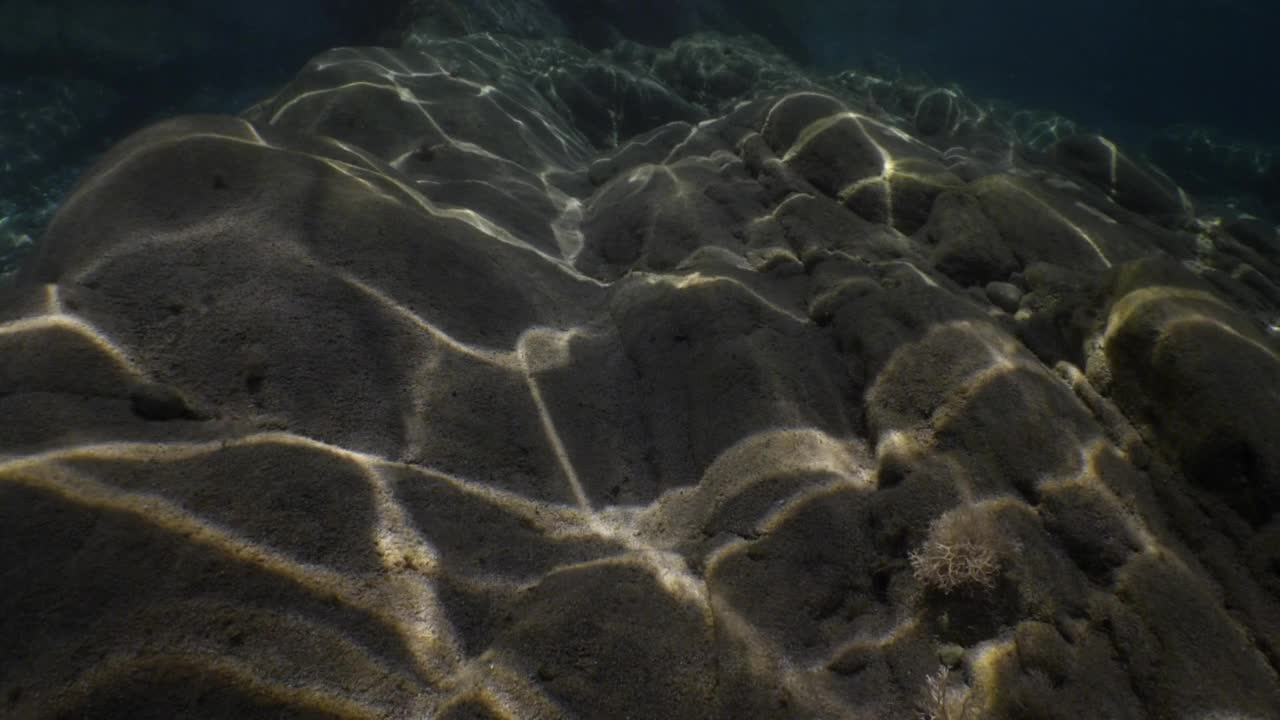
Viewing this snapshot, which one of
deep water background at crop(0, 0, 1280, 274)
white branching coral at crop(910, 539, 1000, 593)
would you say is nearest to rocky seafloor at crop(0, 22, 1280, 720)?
white branching coral at crop(910, 539, 1000, 593)

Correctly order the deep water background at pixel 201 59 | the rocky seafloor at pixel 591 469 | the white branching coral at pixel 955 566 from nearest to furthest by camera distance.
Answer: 1. the rocky seafloor at pixel 591 469
2. the white branching coral at pixel 955 566
3. the deep water background at pixel 201 59

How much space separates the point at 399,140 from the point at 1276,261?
351 inches

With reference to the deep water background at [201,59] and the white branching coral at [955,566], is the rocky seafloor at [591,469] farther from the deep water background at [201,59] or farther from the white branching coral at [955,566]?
the deep water background at [201,59]

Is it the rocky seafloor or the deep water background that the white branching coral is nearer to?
the rocky seafloor

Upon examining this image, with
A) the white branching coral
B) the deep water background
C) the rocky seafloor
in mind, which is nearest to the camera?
the rocky seafloor

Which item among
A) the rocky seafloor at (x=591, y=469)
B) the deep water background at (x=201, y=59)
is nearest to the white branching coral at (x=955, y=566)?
the rocky seafloor at (x=591, y=469)

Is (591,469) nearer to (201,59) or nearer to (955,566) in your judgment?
(955,566)

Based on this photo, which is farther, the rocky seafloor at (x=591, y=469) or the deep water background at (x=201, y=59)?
the deep water background at (x=201, y=59)

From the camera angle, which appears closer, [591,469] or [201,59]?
[591,469]

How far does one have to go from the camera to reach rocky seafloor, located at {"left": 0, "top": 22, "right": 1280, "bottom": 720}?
5.36 feet

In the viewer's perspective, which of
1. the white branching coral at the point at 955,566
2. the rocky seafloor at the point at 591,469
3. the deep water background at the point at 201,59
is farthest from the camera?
the deep water background at the point at 201,59

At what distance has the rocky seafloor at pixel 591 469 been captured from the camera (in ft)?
5.36

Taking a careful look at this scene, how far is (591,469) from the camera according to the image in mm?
2539

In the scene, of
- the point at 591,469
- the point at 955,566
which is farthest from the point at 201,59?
the point at 955,566
